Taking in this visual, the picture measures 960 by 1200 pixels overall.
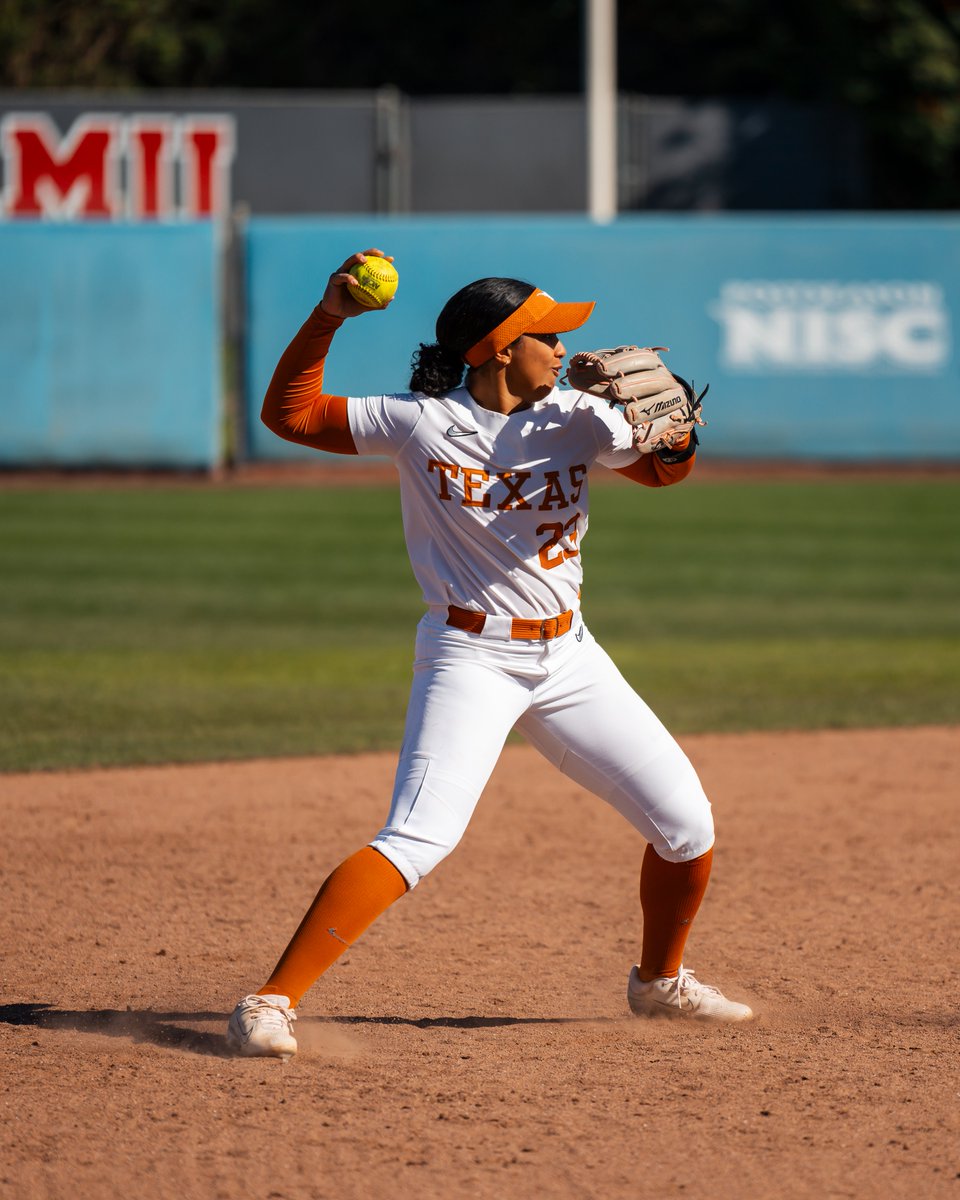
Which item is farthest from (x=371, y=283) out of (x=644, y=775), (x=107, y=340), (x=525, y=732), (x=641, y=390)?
(x=107, y=340)

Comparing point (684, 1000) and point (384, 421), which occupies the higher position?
point (384, 421)

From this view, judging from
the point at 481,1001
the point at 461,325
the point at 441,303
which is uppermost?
the point at 441,303

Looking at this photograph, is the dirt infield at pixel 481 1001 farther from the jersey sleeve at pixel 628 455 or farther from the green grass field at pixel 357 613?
the jersey sleeve at pixel 628 455

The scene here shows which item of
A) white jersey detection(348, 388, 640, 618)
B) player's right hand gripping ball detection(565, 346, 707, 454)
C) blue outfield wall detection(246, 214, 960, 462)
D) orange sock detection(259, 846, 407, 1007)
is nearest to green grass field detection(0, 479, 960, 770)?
blue outfield wall detection(246, 214, 960, 462)

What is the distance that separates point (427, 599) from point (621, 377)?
666 millimetres

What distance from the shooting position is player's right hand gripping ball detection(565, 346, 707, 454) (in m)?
3.58

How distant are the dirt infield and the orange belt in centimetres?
97

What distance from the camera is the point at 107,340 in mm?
15641

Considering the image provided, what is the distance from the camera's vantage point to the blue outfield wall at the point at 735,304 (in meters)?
16.2

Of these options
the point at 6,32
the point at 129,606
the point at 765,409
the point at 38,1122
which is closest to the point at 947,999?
the point at 38,1122

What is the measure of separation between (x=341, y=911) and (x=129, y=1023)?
78 cm

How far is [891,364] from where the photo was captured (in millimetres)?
16578

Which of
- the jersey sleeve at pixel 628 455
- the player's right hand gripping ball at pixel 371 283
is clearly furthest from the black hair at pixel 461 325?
the jersey sleeve at pixel 628 455

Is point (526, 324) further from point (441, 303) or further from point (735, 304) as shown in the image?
point (735, 304)
